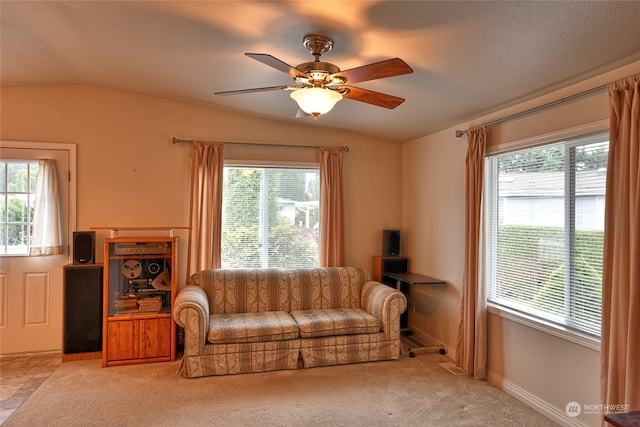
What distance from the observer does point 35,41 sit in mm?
Answer: 2945

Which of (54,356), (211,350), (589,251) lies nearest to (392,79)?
(589,251)

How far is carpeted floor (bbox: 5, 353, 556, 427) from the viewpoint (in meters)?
2.69

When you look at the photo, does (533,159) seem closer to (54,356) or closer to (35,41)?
(35,41)

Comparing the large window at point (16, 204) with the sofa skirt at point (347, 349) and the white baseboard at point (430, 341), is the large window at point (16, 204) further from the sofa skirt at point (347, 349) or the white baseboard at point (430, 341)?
the white baseboard at point (430, 341)

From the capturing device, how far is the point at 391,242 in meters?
4.77

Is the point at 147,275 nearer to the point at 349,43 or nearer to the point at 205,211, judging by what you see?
the point at 205,211

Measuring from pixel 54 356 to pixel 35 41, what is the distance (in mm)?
2971

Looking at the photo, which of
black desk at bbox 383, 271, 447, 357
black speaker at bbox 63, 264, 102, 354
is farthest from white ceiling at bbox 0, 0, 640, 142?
black speaker at bbox 63, 264, 102, 354

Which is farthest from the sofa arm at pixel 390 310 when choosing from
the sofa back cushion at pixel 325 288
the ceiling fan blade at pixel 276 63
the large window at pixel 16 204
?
the large window at pixel 16 204

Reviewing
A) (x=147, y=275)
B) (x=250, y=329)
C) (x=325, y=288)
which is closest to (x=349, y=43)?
(x=250, y=329)

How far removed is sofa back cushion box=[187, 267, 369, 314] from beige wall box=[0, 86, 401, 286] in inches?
25.0

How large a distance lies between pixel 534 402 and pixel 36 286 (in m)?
4.71

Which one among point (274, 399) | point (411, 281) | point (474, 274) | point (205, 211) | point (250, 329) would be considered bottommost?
point (274, 399)

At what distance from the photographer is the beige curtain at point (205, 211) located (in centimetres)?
420
